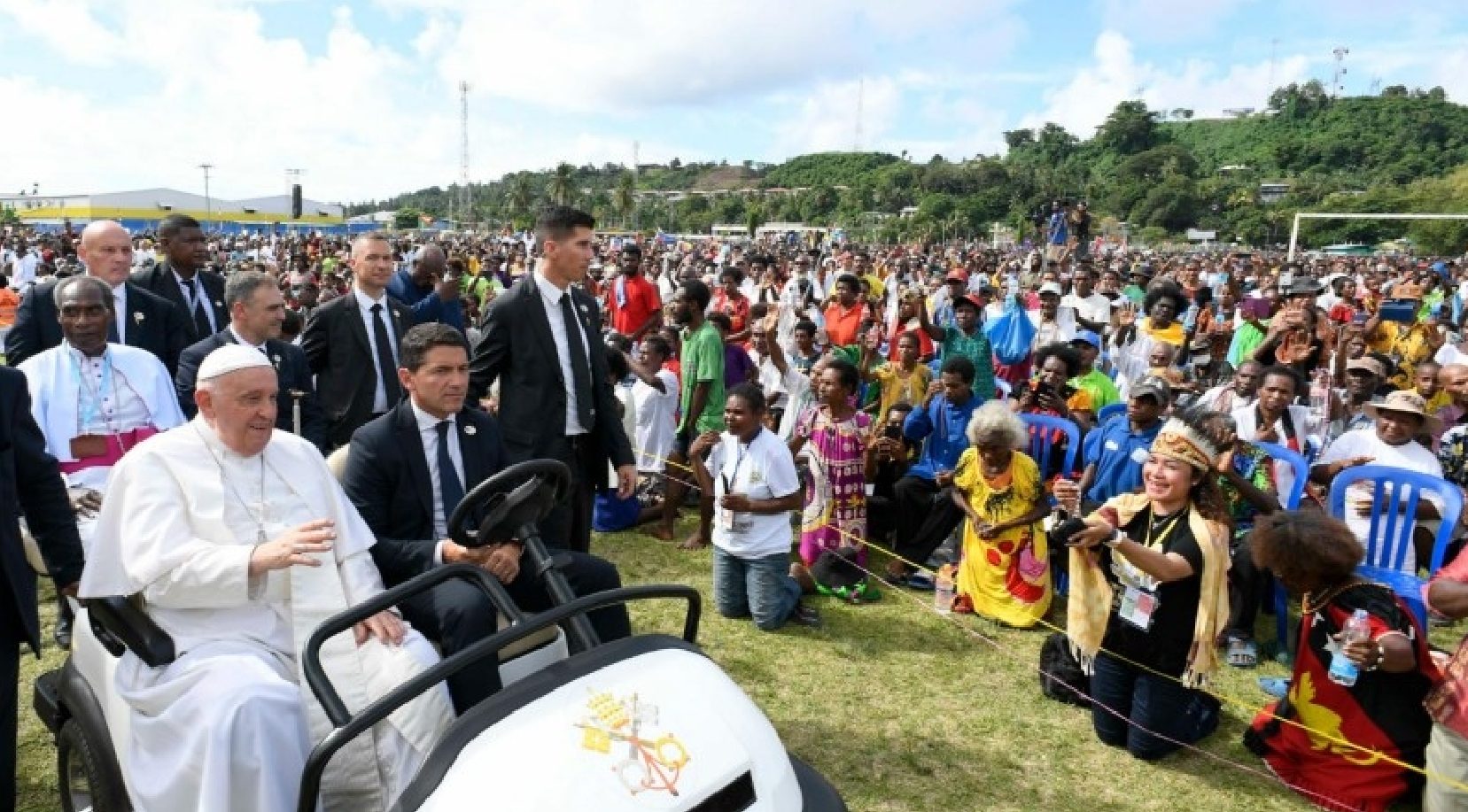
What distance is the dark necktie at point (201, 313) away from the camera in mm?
6578

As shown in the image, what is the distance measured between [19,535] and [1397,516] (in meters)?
6.71

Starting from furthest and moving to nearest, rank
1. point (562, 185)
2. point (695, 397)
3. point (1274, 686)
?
point (562, 185)
point (695, 397)
point (1274, 686)

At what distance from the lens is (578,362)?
14.9ft

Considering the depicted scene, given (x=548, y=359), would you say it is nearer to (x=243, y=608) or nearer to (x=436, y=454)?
(x=436, y=454)

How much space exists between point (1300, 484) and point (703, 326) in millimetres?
4480

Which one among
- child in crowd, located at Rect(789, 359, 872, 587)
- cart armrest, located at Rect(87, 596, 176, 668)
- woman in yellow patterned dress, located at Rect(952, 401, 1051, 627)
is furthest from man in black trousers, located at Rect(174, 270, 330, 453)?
woman in yellow patterned dress, located at Rect(952, 401, 1051, 627)

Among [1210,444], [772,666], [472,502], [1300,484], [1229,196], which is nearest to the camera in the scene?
[472,502]

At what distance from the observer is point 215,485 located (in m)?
2.97

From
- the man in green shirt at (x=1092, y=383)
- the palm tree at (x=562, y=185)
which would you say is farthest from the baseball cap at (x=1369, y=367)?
the palm tree at (x=562, y=185)

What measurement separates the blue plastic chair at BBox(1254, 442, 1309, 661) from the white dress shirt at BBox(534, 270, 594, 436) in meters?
4.31

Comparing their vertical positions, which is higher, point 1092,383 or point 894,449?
point 1092,383

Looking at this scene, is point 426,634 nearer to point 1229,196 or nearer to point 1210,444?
point 1210,444

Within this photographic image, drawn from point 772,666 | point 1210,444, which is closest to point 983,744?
point 772,666

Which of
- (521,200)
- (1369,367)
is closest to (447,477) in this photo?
(1369,367)
